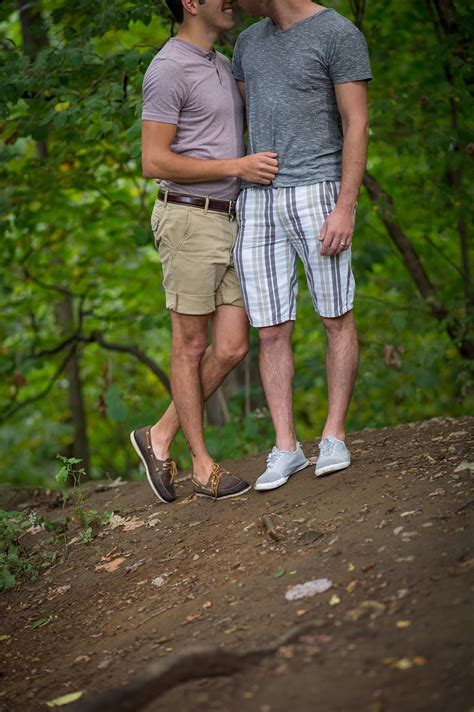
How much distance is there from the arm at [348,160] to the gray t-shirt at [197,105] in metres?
0.52

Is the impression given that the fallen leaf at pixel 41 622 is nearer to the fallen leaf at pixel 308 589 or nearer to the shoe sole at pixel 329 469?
the fallen leaf at pixel 308 589

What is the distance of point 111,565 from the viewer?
388 centimetres

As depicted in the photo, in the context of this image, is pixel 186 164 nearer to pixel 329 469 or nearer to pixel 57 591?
pixel 329 469

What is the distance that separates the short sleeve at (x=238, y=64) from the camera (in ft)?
12.9

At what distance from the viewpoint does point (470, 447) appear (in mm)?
3969

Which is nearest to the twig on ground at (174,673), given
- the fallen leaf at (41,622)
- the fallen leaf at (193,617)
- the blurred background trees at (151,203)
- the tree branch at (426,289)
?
the fallen leaf at (193,617)

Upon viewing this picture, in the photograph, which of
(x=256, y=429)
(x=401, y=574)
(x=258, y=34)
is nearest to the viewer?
(x=401, y=574)

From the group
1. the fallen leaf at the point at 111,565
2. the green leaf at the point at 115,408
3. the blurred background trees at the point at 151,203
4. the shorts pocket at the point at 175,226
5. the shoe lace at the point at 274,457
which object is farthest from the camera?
the green leaf at the point at 115,408

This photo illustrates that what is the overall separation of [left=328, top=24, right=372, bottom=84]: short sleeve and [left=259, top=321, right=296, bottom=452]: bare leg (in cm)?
111

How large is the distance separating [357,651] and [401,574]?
0.46 metres

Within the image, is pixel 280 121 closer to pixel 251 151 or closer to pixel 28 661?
pixel 251 151

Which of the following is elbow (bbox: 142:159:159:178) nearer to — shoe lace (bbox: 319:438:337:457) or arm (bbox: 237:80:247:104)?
arm (bbox: 237:80:247:104)

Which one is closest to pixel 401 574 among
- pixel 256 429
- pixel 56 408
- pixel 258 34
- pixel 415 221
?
pixel 258 34

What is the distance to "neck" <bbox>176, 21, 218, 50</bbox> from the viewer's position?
152 inches
